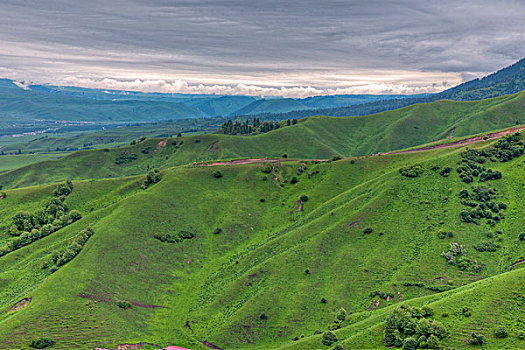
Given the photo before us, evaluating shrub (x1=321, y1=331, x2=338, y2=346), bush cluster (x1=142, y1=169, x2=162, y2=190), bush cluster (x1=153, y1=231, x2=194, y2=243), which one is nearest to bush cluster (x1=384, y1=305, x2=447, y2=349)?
shrub (x1=321, y1=331, x2=338, y2=346)

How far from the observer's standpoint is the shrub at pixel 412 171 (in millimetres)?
116875

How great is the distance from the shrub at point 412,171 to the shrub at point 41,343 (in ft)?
382

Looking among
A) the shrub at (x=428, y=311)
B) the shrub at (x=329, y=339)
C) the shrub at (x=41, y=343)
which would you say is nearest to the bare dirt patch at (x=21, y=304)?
the shrub at (x=41, y=343)

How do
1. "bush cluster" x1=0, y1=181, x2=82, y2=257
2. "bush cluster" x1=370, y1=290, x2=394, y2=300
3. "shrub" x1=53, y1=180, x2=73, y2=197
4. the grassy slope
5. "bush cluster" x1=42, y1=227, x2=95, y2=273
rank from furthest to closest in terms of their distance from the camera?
"shrub" x1=53, y1=180, x2=73, y2=197, "bush cluster" x1=0, y1=181, x2=82, y2=257, "bush cluster" x1=42, y1=227, x2=95, y2=273, "bush cluster" x1=370, y1=290, x2=394, y2=300, the grassy slope

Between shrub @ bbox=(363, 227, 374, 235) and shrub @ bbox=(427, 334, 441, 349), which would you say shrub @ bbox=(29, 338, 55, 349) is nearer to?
shrub @ bbox=(427, 334, 441, 349)

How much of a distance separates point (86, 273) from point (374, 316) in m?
74.0

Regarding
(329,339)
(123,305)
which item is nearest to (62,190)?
(123,305)

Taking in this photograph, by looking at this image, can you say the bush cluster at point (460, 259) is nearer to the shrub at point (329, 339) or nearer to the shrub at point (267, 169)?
the shrub at point (329, 339)

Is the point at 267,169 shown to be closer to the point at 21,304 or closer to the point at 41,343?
the point at 21,304

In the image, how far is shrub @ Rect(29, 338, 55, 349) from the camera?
61594 mm

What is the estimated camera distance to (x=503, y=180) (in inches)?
4181

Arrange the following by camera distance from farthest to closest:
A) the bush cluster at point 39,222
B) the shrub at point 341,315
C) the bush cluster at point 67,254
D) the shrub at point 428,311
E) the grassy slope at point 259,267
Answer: the bush cluster at point 39,222, the bush cluster at point 67,254, the shrub at point 341,315, the grassy slope at point 259,267, the shrub at point 428,311

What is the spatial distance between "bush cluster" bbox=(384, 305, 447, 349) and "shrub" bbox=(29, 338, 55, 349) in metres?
64.5

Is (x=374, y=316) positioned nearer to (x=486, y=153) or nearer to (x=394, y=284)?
(x=394, y=284)
